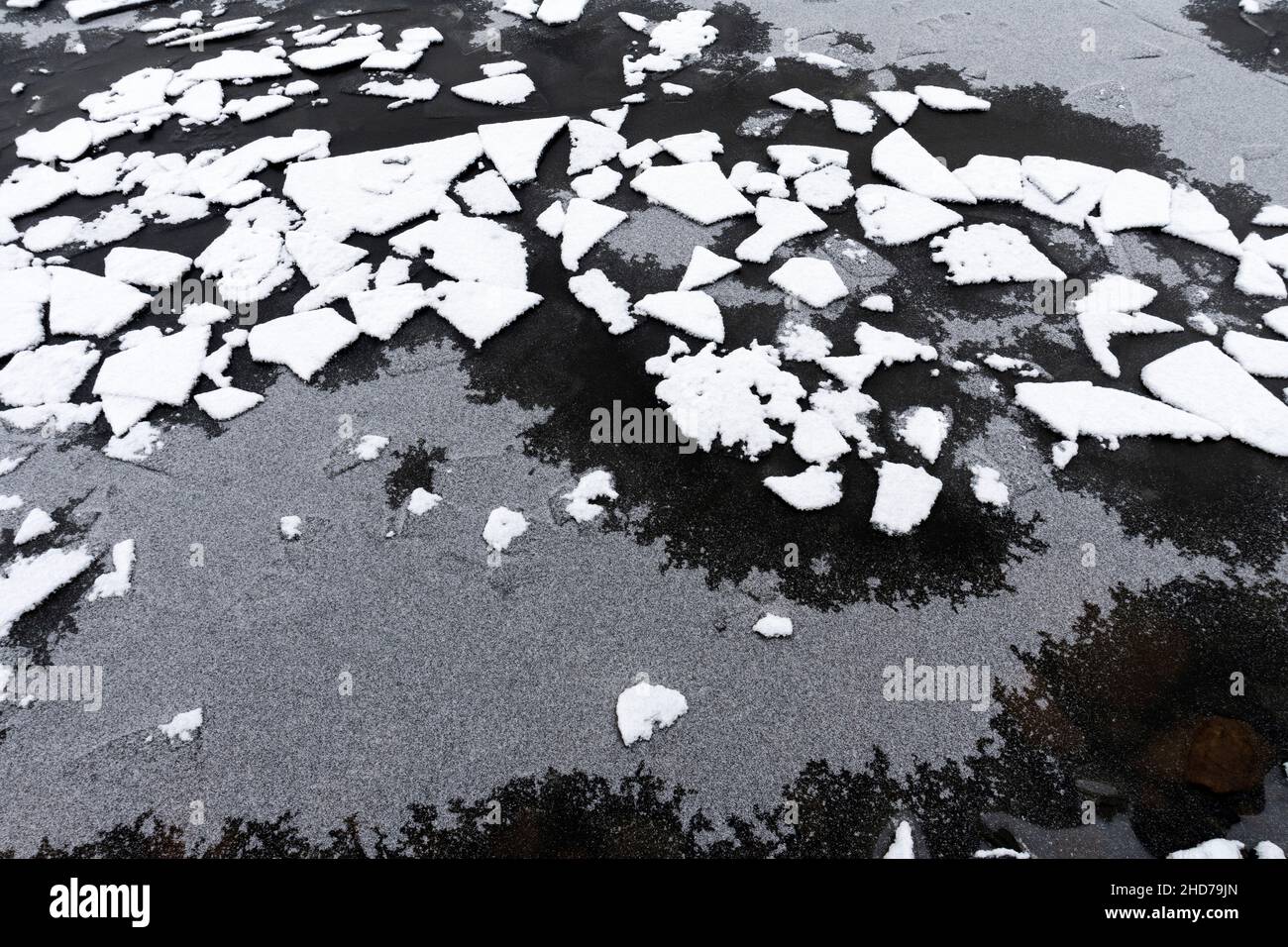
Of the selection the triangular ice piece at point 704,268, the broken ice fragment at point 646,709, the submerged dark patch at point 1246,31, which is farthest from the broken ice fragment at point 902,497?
the submerged dark patch at point 1246,31

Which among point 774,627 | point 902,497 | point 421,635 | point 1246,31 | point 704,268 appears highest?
point 1246,31

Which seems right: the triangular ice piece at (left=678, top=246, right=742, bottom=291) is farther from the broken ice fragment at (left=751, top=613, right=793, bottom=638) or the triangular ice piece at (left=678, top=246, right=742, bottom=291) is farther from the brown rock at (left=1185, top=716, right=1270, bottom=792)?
the brown rock at (left=1185, top=716, right=1270, bottom=792)

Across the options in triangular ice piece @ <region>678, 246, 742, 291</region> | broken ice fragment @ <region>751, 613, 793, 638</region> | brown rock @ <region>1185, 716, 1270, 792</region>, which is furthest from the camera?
triangular ice piece @ <region>678, 246, 742, 291</region>

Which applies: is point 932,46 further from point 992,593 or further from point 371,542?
point 371,542

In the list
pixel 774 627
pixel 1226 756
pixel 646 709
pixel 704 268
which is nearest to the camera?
pixel 1226 756

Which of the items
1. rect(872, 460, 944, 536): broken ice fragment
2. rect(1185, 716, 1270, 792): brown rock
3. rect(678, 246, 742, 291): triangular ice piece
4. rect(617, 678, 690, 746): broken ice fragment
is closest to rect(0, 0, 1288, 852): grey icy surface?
rect(617, 678, 690, 746): broken ice fragment

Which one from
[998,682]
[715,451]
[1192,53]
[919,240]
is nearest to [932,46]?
[1192,53]

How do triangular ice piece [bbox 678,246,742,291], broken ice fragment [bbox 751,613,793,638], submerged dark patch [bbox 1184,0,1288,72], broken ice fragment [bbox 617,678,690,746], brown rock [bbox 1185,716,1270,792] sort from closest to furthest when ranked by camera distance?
brown rock [bbox 1185,716,1270,792] → broken ice fragment [bbox 617,678,690,746] → broken ice fragment [bbox 751,613,793,638] → triangular ice piece [bbox 678,246,742,291] → submerged dark patch [bbox 1184,0,1288,72]

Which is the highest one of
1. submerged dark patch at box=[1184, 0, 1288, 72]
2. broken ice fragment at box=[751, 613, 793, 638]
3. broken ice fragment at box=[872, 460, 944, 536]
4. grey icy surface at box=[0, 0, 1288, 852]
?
submerged dark patch at box=[1184, 0, 1288, 72]

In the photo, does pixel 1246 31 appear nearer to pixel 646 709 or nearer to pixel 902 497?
pixel 902 497

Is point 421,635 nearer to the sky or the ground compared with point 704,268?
nearer to the ground

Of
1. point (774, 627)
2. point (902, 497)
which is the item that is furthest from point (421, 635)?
point (902, 497)

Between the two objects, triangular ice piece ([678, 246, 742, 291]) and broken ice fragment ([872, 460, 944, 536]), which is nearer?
broken ice fragment ([872, 460, 944, 536])
